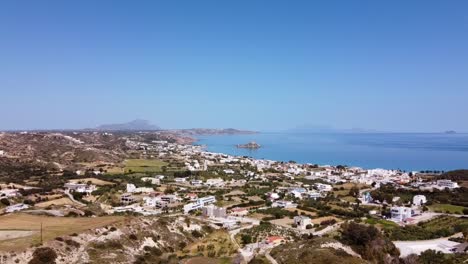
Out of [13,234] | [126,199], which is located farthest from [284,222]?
[13,234]

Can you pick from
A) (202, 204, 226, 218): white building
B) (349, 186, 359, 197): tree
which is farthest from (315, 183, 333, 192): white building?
(202, 204, 226, 218): white building

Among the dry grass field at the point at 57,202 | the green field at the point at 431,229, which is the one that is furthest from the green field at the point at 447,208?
the dry grass field at the point at 57,202

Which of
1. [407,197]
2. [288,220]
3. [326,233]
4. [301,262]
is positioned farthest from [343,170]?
[301,262]

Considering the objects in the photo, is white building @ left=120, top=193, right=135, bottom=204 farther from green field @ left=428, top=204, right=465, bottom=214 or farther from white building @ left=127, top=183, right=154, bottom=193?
green field @ left=428, top=204, right=465, bottom=214

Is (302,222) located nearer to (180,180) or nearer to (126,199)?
A: (126,199)

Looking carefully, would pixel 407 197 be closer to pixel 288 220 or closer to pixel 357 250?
pixel 288 220
